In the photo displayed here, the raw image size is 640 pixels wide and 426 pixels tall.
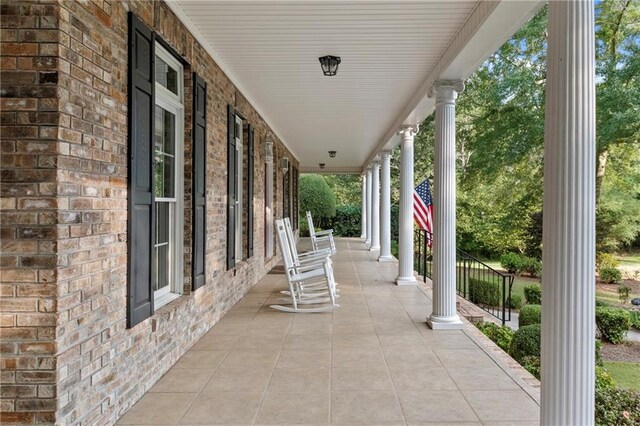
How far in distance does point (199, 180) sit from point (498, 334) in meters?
3.84

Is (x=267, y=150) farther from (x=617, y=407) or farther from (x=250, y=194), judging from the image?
(x=617, y=407)

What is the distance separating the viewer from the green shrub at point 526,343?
4.73 m

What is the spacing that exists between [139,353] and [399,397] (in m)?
1.69

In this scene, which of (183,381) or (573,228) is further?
(183,381)

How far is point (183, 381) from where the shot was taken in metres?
3.30

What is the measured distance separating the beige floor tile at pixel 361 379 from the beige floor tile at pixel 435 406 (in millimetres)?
186

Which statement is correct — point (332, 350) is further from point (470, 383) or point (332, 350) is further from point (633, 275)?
point (633, 275)

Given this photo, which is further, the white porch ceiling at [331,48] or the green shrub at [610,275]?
the green shrub at [610,275]

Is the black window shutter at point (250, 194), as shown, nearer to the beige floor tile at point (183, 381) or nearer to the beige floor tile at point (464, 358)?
the beige floor tile at point (183, 381)

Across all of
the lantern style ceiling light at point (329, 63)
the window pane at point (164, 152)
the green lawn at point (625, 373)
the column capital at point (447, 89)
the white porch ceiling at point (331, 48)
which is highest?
the white porch ceiling at point (331, 48)

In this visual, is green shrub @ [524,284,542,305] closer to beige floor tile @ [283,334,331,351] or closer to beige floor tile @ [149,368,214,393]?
beige floor tile @ [283,334,331,351]

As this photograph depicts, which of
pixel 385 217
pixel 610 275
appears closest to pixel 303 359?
pixel 385 217

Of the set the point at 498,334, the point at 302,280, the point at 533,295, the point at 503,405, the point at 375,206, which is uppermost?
the point at 375,206

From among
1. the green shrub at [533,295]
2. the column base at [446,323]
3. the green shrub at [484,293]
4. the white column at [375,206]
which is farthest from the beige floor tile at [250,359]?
the white column at [375,206]
